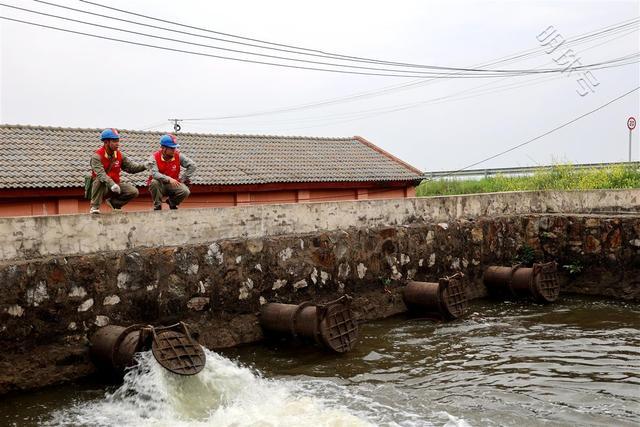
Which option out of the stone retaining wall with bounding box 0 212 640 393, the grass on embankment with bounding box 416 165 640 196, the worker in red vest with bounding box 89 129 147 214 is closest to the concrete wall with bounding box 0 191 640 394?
the stone retaining wall with bounding box 0 212 640 393

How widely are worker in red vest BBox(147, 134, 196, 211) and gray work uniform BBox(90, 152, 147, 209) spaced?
0.23m

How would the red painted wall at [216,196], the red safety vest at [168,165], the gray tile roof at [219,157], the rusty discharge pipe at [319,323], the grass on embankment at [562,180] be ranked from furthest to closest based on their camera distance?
1. the grass on embankment at [562,180]
2. the gray tile roof at [219,157]
3. the red painted wall at [216,196]
4. the red safety vest at [168,165]
5. the rusty discharge pipe at [319,323]

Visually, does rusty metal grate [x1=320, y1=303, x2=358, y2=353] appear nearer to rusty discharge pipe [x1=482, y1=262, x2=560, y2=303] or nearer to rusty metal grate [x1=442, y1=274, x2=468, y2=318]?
rusty metal grate [x1=442, y1=274, x2=468, y2=318]

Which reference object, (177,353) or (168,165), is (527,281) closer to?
(168,165)

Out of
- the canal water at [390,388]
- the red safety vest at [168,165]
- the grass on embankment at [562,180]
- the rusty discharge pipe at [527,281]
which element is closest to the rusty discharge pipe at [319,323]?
the canal water at [390,388]

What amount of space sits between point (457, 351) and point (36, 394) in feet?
16.3

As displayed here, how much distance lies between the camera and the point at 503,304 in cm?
1162

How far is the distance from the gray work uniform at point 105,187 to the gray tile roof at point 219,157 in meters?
4.95

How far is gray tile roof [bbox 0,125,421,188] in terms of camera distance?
1458 cm

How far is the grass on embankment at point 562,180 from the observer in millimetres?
19094

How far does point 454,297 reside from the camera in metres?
10.3

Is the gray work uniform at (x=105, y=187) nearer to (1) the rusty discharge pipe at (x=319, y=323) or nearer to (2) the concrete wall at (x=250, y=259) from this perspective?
(2) the concrete wall at (x=250, y=259)

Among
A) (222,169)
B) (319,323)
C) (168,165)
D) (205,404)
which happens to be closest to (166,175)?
(168,165)

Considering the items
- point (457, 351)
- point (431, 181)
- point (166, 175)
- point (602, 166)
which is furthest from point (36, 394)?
point (431, 181)
